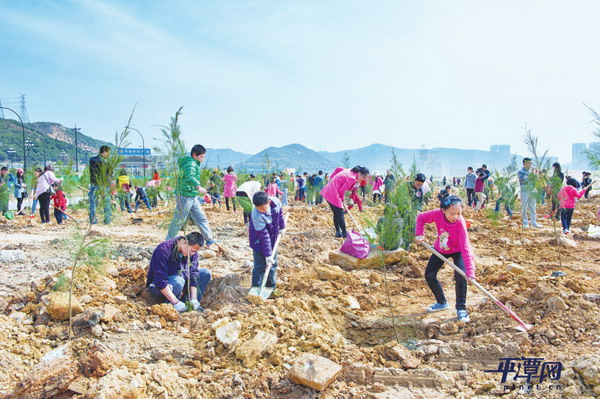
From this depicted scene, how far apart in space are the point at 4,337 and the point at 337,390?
318cm

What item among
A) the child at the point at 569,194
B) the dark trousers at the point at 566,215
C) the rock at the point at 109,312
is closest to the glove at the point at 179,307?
the rock at the point at 109,312

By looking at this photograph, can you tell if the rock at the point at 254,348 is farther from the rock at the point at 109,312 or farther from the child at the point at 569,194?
the child at the point at 569,194

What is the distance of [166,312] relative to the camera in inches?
178

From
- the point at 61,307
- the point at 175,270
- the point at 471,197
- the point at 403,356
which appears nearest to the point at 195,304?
the point at 175,270

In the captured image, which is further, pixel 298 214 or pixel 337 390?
pixel 298 214


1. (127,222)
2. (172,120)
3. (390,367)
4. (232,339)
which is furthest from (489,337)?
(127,222)

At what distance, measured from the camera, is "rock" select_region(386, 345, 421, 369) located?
3.58 metres

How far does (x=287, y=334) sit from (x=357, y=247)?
3493 millimetres

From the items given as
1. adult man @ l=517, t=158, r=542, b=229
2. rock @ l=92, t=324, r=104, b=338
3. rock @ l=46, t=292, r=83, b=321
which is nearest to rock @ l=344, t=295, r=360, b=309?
rock @ l=92, t=324, r=104, b=338

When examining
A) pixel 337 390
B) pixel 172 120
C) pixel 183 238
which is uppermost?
pixel 172 120

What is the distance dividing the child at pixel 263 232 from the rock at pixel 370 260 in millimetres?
1940

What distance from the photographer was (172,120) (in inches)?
189

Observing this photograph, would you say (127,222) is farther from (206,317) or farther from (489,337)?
(489,337)

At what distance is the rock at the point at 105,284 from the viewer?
5156mm
